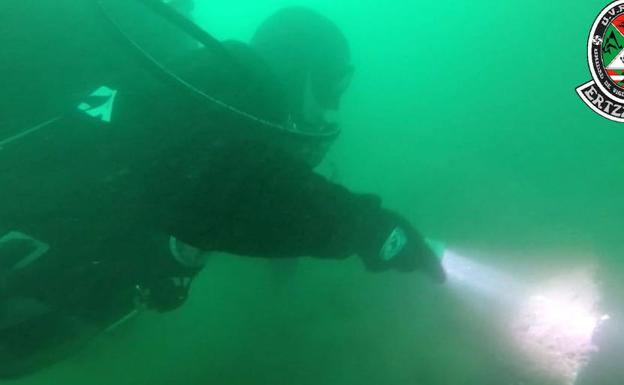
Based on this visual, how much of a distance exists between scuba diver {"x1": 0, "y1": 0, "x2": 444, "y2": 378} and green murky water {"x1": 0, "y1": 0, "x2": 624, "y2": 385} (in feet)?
2.30

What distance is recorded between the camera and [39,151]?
5.57ft

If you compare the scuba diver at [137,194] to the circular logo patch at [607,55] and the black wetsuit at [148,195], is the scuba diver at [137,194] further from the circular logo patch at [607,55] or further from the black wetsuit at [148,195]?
the circular logo patch at [607,55]

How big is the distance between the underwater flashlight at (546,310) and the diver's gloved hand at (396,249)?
1.07ft

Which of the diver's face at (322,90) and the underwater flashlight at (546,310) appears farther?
the diver's face at (322,90)

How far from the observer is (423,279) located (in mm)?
2789

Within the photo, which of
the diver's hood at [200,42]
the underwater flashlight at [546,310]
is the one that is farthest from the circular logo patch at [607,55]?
the diver's hood at [200,42]

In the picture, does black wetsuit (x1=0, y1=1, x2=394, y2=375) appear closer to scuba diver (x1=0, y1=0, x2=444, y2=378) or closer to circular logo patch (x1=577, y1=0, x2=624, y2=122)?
scuba diver (x1=0, y1=0, x2=444, y2=378)

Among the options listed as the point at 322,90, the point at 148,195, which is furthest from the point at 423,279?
the point at 148,195

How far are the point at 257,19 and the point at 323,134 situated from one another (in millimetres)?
12799

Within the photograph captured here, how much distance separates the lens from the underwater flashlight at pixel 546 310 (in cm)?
214

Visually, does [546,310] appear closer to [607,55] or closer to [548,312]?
[548,312]

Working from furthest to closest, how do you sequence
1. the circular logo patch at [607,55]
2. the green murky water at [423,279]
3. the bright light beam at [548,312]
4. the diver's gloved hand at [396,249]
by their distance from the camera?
the circular logo patch at [607,55], the green murky water at [423,279], the bright light beam at [548,312], the diver's gloved hand at [396,249]

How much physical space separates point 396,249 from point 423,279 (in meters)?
0.73

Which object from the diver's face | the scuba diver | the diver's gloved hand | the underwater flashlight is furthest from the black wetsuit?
the diver's face
